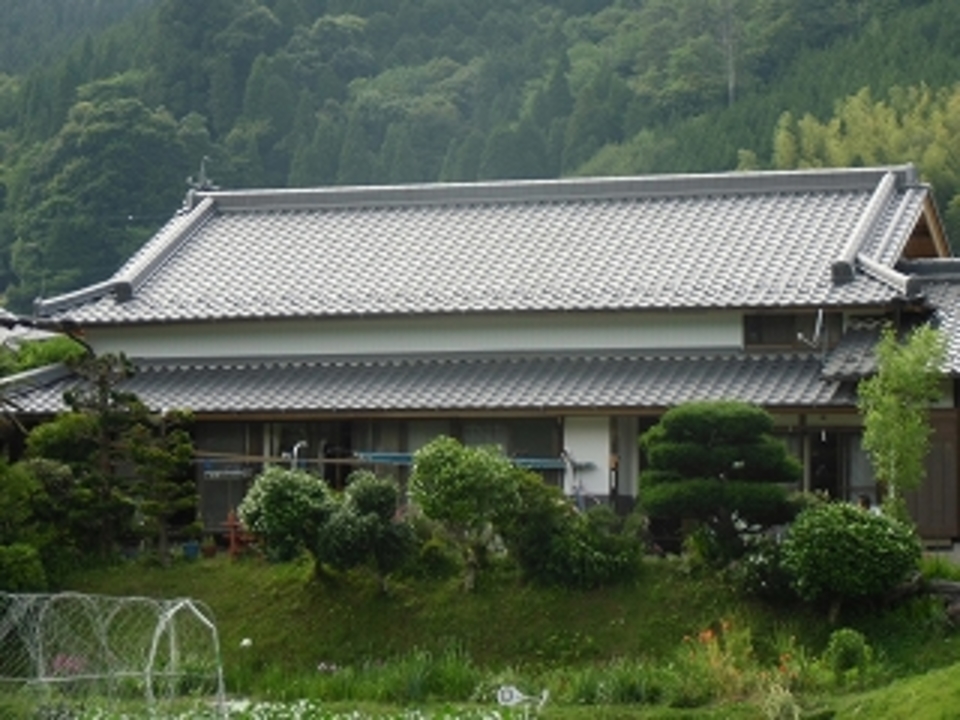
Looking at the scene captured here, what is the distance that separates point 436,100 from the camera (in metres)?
95.0

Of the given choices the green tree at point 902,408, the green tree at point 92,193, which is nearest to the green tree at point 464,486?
the green tree at point 902,408

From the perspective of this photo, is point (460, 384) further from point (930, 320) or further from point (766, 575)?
point (766, 575)

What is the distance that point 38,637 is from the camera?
62.5ft

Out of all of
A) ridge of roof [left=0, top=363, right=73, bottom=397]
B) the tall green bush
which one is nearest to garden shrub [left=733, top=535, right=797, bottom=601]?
the tall green bush

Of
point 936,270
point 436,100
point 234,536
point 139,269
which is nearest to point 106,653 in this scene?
point 234,536

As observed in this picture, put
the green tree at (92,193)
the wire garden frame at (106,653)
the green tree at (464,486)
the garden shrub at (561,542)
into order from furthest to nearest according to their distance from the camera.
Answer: the green tree at (92,193)
the garden shrub at (561,542)
the green tree at (464,486)
the wire garden frame at (106,653)

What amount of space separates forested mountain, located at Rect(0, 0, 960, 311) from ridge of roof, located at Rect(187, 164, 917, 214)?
2210 centimetres

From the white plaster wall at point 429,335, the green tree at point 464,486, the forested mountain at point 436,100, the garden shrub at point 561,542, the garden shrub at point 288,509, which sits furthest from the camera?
the forested mountain at point 436,100

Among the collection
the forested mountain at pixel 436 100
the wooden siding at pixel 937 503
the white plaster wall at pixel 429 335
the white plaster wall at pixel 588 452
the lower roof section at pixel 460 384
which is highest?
the forested mountain at pixel 436 100

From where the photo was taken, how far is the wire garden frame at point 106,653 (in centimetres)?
1942

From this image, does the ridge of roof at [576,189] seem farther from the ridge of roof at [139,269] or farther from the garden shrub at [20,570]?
the garden shrub at [20,570]

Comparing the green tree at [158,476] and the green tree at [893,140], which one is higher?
the green tree at [893,140]

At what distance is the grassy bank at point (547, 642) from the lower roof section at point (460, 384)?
382 cm

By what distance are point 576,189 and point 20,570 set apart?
12.0 m
